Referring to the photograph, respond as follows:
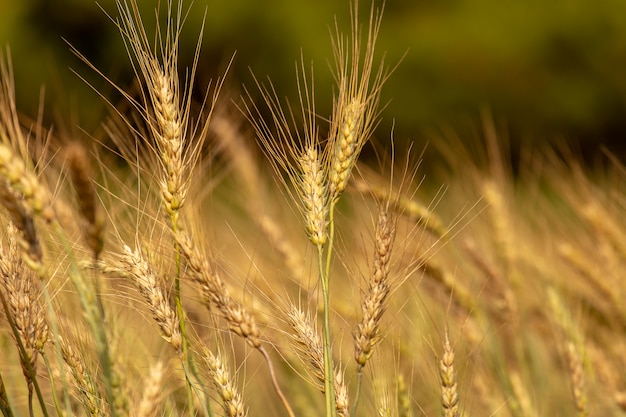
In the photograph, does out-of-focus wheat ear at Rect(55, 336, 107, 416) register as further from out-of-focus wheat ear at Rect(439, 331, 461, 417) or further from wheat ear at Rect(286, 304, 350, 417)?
out-of-focus wheat ear at Rect(439, 331, 461, 417)

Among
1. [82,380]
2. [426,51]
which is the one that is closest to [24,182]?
[82,380]

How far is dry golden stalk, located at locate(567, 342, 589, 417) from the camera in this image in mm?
1200

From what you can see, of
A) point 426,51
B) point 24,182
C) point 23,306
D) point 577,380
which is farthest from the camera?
point 426,51

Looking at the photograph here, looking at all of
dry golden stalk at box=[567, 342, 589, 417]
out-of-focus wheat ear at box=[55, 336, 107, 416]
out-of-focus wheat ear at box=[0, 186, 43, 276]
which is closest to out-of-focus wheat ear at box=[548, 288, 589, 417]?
dry golden stalk at box=[567, 342, 589, 417]

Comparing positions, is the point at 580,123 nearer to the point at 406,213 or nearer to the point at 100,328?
the point at 406,213

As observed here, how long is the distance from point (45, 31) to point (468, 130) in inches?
124

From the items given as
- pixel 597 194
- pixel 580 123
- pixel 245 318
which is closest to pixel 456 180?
pixel 597 194

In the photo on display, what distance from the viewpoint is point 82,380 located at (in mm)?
922

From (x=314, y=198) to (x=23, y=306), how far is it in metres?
0.33

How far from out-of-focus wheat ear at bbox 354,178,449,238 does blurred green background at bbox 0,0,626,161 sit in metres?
4.29

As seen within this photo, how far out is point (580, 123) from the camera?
6188 mm

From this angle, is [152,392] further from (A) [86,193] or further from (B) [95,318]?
(A) [86,193]

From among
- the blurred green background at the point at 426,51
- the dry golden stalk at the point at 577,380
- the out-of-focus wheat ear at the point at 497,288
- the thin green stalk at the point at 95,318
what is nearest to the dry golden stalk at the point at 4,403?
the thin green stalk at the point at 95,318

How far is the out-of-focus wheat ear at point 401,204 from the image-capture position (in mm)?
998
